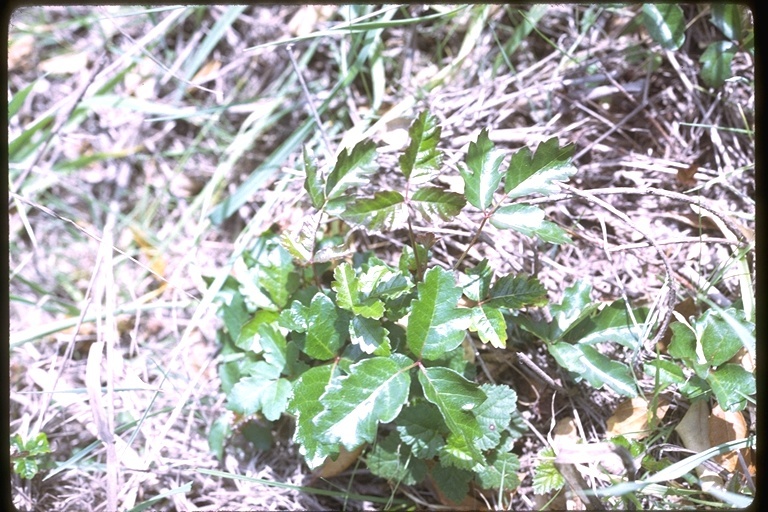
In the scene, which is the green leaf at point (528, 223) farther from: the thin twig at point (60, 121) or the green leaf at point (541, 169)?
the thin twig at point (60, 121)

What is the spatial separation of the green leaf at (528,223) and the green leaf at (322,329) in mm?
439

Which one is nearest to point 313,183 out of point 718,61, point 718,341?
point 718,341

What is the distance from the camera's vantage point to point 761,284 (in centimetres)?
158

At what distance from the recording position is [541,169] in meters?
1.40

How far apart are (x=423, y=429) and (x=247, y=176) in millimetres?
1185

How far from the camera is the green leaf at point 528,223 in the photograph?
1.37 m

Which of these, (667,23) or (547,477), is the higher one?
(667,23)

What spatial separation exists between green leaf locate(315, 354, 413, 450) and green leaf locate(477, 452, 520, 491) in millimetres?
350

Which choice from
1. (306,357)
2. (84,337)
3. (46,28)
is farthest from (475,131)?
(46,28)

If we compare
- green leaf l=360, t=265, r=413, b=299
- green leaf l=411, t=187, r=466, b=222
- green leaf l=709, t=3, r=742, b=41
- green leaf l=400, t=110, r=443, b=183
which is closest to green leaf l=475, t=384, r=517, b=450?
green leaf l=360, t=265, r=413, b=299

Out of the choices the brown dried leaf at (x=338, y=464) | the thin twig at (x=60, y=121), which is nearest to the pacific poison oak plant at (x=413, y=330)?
the brown dried leaf at (x=338, y=464)

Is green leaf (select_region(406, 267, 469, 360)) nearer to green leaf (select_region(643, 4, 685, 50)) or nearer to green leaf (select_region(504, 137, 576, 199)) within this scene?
green leaf (select_region(504, 137, 576, 199))

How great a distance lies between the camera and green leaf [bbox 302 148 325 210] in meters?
1.42

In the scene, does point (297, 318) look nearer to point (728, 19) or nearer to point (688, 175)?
point (688, 175)
